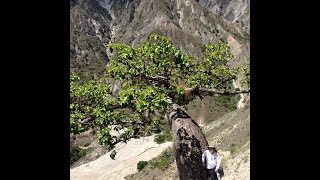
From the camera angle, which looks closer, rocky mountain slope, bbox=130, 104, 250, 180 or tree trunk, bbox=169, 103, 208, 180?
tree trunk, bbox=169, 103, 208, 180

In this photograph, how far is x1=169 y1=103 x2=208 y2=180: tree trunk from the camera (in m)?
11.8

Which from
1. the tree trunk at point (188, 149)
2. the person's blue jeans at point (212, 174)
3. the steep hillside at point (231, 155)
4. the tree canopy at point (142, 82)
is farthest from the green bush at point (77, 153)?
the person's blue jeans at point (212, 174)

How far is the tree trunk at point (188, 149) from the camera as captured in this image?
11.8 m

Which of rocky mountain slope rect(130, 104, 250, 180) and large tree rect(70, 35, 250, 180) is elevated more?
large tree rect(70, 35, 250, 180)

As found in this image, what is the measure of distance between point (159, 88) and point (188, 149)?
2.01m

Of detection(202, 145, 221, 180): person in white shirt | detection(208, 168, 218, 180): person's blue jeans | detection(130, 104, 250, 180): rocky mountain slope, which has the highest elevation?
detection(202, 145, 221, 180): person in white shirt

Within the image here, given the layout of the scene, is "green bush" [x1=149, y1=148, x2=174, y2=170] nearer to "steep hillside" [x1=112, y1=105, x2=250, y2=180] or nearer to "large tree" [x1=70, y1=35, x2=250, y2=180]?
"steep hillside" [x1=112, y1=105, x2=250, y2=180]

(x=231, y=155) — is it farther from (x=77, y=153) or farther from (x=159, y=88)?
(x=77, y=153)

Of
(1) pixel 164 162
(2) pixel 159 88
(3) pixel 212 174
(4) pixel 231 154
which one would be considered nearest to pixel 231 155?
(4) pixel 231 154

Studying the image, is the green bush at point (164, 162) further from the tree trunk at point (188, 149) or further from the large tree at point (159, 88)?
the tree trunk at point (188, 149)

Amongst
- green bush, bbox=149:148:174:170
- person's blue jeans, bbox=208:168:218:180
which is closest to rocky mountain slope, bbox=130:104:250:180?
green bush, bbox=149:148:174:170

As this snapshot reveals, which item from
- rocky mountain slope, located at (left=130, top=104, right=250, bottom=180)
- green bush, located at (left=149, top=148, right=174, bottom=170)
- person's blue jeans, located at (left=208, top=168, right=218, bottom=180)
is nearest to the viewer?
person's blue jeans, located at (left=208, top=168, right=218, bottom=180)
